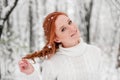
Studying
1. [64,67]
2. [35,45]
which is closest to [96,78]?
[64,67]

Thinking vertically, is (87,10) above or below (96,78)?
above

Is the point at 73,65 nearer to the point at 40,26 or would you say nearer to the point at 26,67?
the point at 26,67

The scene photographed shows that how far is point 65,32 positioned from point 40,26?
3.95ft

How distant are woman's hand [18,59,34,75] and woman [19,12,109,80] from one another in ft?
0.04

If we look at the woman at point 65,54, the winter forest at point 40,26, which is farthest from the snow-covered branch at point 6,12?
the woman at point 65,54

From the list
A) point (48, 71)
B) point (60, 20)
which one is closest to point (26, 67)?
point (48, 71)

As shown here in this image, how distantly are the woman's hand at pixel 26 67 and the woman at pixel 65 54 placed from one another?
0.01 m

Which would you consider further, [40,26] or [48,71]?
[40,26]

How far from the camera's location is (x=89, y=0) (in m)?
2.70

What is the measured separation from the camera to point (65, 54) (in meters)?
1.52

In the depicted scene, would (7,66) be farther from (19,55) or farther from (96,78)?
(96,78)

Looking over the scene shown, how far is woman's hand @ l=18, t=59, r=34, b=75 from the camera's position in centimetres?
141

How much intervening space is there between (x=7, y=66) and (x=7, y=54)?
92 mm

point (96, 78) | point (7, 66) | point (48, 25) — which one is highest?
point (48, 25)
